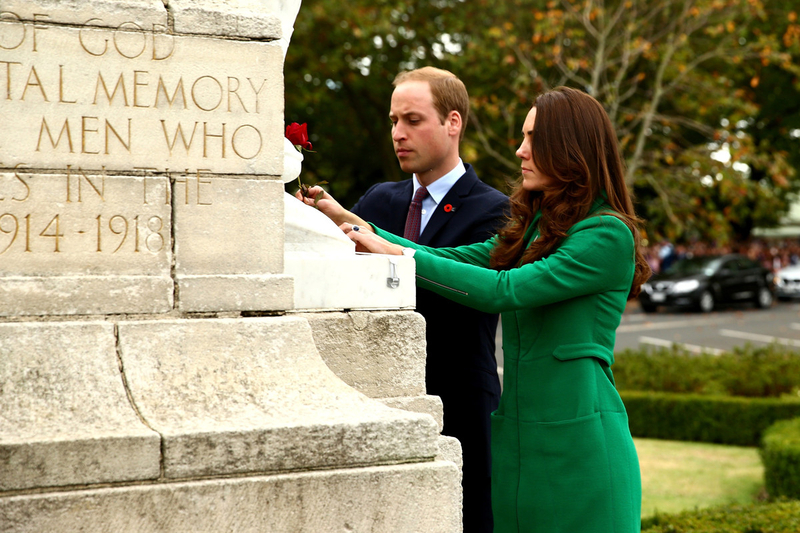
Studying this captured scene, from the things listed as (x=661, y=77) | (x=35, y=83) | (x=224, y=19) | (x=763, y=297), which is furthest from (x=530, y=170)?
(x=763, y=297)

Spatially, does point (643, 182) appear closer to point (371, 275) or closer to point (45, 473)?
point (371, 275)

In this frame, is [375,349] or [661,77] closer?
[375,349]

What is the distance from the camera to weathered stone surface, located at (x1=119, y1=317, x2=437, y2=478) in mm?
2215

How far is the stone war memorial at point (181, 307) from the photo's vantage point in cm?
216

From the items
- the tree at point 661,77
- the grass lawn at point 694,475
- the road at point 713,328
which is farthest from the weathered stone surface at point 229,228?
the road at point 713,328

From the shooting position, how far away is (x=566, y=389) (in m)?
2.70

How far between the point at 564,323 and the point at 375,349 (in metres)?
0.64

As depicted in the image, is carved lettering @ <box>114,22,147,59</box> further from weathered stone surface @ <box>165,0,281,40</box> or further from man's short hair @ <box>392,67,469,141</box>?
man's short hair @ <box>392,67,469,141</box>

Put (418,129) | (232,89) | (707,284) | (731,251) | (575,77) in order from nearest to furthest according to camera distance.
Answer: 1. (232,89)
2. (418,129)
3. (575,77)
4. (707,284)
5. (731,251)

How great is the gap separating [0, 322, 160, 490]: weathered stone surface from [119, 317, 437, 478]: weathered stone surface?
56 mm

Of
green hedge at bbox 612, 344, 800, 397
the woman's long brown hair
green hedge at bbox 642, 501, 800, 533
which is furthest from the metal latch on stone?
green hedge at bbox 612, 344, 800, 397

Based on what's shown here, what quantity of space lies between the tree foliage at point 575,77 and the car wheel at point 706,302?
3238mm

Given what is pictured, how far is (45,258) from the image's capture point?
2529 mm

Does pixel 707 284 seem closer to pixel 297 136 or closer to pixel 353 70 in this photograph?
pixel 353 70
